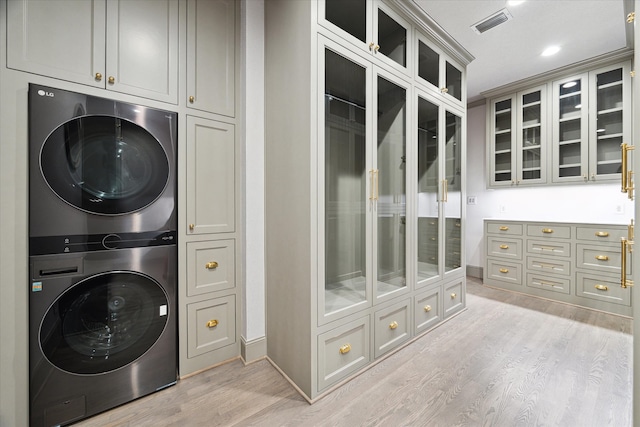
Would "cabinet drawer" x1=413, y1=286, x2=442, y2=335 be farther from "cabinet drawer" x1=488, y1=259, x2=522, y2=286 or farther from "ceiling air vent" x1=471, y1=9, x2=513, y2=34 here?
"ceiling air vent" x1=471, y1=9, x2=513, y2=34

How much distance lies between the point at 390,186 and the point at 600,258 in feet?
8.82

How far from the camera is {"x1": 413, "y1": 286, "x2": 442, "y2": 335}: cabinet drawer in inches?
87.6

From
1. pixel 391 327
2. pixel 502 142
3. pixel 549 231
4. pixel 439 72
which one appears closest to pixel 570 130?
pixel 502 142

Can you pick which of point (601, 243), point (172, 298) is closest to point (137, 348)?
point (172, 298)

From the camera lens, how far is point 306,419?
54.1 inches

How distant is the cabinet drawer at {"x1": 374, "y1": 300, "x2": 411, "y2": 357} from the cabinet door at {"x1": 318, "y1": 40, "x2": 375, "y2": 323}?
0.24 meters

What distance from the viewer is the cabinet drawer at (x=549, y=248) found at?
9.91ft

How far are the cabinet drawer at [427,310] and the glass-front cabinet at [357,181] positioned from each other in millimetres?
406

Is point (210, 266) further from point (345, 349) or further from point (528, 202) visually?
point (528, 202)

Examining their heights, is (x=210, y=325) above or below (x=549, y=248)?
below

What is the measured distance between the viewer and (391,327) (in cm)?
197

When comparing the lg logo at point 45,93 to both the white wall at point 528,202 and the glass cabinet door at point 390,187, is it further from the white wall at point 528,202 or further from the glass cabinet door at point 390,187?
the white wall at point 528,202

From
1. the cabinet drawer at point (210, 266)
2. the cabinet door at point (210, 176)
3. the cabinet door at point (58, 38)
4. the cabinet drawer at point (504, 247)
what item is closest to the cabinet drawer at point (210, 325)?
the cabinet drawer at point (210, 266)

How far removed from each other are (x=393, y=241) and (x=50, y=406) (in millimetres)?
2200
